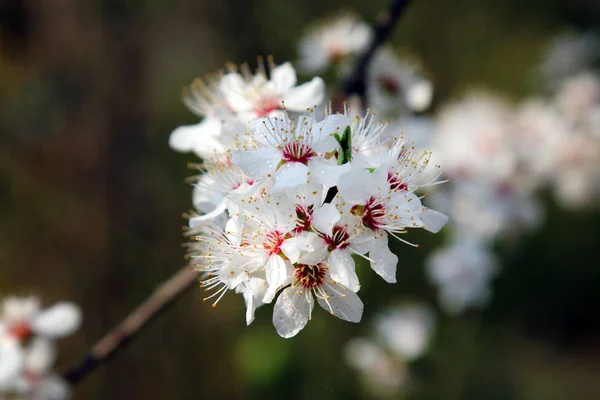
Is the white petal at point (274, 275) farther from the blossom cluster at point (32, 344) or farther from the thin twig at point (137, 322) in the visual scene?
the blossom cluster at point (32, 344)

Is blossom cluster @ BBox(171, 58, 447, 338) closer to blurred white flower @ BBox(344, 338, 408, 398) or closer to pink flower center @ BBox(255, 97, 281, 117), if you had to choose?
pink flower center @ BBox(255, 97, 281, 117)

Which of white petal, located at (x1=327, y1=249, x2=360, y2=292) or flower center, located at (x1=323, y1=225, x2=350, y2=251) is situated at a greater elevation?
flower center, located at (x1=323, y1=225, x2=350, y2=251)

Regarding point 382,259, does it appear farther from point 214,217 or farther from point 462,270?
point 462,270

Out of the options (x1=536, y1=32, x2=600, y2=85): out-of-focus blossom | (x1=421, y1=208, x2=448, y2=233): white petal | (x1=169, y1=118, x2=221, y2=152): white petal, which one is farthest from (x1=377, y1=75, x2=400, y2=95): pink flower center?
(x1=536, y1=32, x2=600, y2=85): out-of-focus blossom

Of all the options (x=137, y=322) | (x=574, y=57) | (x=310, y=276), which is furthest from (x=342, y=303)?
(x=574, y=57)

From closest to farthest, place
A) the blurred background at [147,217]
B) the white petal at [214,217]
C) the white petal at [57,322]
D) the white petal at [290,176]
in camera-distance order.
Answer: the white petal at [290,176] → the white petal at [214,217] → the white petal at [57,322] → the blurred background at [147,217]

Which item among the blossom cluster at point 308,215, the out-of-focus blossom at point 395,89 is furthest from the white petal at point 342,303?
the out-of-focus blossom at point 395,89
